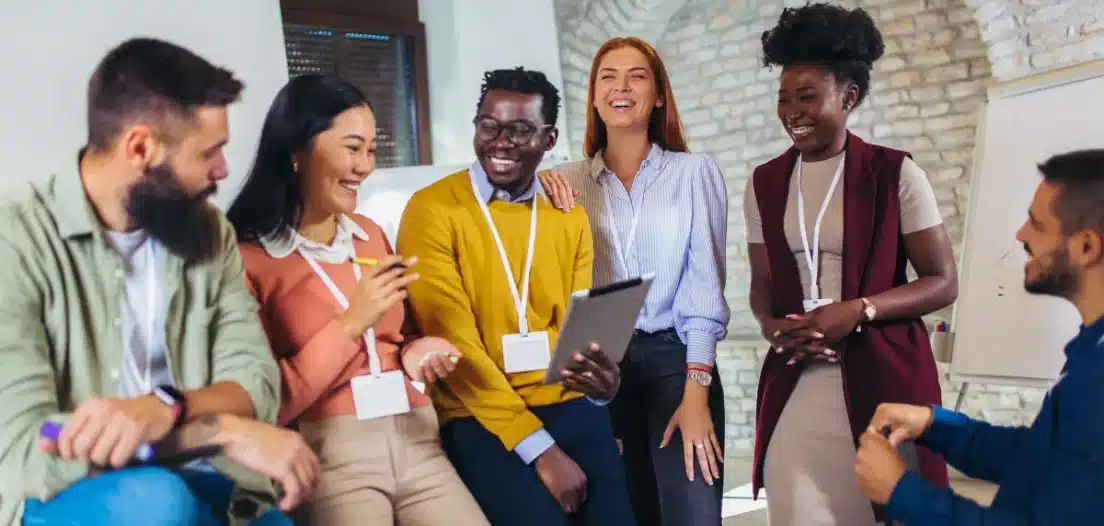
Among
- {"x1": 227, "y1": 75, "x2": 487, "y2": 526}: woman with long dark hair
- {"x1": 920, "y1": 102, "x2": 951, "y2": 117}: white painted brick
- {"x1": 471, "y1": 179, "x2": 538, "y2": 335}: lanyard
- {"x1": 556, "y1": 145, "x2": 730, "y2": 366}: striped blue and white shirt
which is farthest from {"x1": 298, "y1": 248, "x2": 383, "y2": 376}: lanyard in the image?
{"x1": 920, "y1": 102, "x2": 951, "y2": 117}: white painted brick

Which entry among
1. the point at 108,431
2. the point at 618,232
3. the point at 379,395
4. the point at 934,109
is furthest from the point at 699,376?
the point at 934,109

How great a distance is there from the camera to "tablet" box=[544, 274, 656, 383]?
1971mm

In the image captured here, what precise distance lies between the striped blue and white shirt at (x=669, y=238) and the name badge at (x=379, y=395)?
2.14 ft

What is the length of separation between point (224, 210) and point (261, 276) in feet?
0.48

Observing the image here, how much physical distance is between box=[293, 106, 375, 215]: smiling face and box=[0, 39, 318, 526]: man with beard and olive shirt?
20 cm

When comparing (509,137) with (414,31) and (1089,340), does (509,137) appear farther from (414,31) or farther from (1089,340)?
(1089,340)

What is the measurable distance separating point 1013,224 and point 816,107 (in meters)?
0.97

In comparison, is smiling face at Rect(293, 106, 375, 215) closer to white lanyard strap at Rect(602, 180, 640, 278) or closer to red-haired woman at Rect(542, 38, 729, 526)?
red-haired woman at Rect(542, 38, 729, 526)

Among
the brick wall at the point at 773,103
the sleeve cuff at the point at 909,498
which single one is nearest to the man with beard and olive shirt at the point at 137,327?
the sleeve cuff at the point at 909,498

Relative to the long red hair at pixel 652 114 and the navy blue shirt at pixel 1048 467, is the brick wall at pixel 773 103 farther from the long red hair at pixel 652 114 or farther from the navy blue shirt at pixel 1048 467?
the navy blue shirt at pixel 1048 467

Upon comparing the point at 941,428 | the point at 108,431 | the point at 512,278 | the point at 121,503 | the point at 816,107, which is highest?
the point at 816,107

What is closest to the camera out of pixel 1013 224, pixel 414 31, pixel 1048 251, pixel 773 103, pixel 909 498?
pixel 909 498

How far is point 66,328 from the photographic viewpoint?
1.48 meters

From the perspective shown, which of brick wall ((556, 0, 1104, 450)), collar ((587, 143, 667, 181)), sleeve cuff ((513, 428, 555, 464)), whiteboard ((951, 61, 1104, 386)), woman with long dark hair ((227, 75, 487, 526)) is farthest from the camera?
brick wall ((556, 0, 1104, 450))
